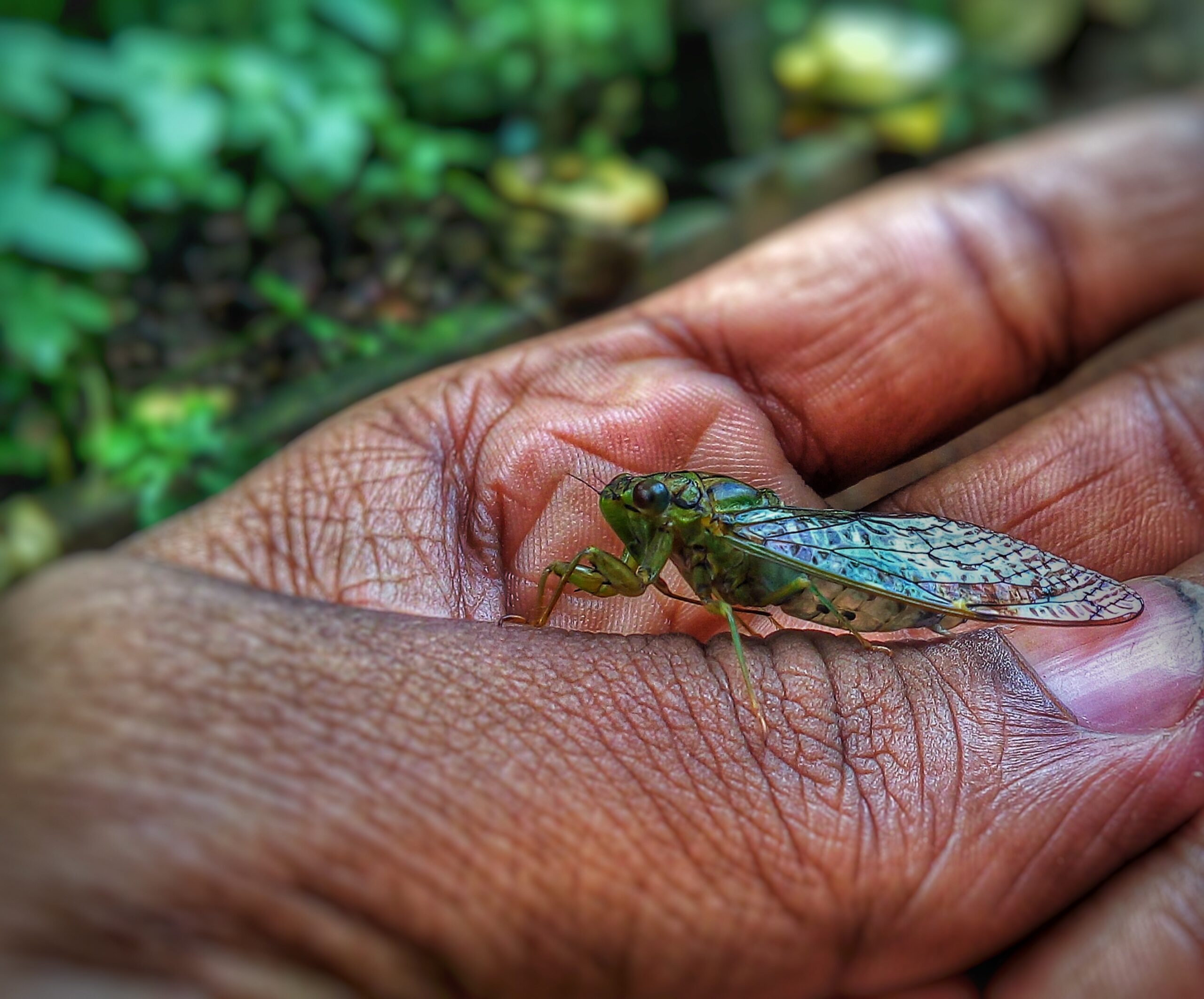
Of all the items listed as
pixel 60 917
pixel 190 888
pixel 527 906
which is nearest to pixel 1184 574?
pixel 527 906

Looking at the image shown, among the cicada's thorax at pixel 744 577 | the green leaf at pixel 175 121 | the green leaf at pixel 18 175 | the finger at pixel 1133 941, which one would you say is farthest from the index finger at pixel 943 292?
the green leaf at pixel 18 175

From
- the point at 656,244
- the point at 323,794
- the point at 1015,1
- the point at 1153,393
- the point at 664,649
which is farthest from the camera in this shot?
the point at 1015,1

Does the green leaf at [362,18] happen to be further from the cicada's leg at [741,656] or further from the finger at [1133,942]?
the finger at [1133,942]

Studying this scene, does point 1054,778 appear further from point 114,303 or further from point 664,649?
point 114,303

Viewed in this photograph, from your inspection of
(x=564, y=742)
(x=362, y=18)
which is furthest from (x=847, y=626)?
(x=362, y=18)

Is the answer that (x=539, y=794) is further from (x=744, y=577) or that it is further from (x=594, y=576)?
(x=744, y=577)
